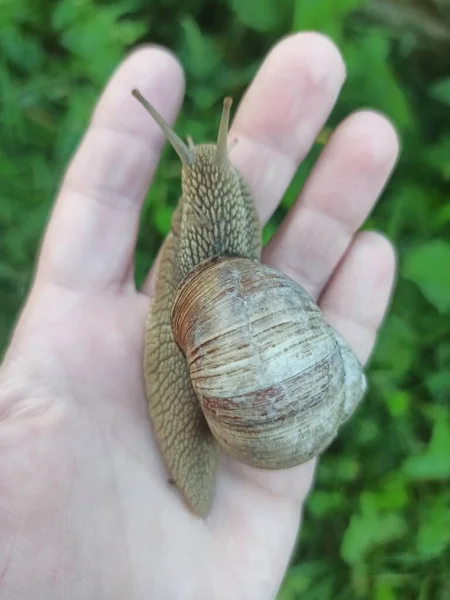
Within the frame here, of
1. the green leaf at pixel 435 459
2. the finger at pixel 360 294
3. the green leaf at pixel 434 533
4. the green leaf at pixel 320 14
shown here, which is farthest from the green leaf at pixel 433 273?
the green leaf at pixel 320 14

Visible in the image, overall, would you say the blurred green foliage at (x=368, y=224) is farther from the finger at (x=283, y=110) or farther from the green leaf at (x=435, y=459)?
the finger at (x=283, y=110)

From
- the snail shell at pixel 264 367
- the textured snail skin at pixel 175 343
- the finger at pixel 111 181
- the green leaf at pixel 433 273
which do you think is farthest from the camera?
the green leaf at pixel 433 273

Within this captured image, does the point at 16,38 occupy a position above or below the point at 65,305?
above

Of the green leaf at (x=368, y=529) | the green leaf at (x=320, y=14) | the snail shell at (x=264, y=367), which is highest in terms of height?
the green leaf at (x=320, y=14)

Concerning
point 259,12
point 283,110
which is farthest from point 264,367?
point 259,12

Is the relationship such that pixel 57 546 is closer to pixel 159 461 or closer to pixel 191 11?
pixel 159 461

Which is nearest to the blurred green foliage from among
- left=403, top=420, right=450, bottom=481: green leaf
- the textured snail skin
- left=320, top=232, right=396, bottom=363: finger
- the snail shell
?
left=403, top=420, right=450, bottom=481: green leaf

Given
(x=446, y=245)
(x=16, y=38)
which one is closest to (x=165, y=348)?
(x=446, y=245)

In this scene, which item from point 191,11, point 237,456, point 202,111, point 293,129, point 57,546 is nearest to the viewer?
point 57,546

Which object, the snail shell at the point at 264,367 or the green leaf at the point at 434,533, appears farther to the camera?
the green leaf at the point at 434,533
